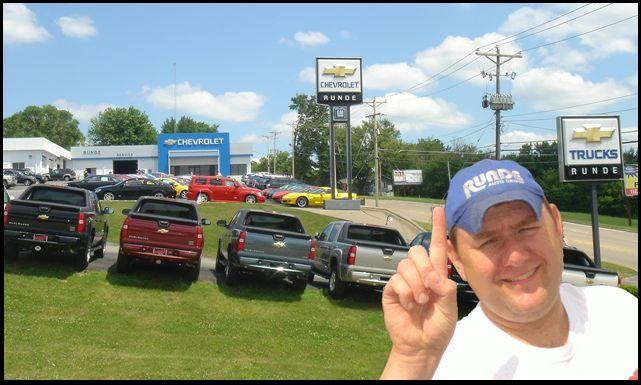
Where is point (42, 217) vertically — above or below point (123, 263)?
above

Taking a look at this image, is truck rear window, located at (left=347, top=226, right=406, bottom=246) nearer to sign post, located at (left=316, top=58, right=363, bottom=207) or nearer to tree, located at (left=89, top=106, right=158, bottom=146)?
sign post, located at (left=316, top=58, right=363, bottom=207)

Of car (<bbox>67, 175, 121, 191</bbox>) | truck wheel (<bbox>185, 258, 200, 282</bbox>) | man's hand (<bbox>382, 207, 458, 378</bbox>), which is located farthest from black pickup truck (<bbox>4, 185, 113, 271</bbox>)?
car (<bbox>67, 175, 121, 191</bbox>)

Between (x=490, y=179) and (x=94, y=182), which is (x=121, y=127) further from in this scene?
(x=490, y=179)

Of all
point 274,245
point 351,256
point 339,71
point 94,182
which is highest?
point 339,71

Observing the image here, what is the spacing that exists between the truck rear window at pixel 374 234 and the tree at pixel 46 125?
407ft

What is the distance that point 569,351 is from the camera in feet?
5.86

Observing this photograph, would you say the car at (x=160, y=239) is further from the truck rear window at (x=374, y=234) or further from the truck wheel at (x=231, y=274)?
the truck rear window at (x=374, y=234)

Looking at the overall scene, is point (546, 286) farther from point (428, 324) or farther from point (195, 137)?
point (195, 137)

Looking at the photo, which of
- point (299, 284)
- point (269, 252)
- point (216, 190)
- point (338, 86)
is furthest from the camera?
point (338, 86)

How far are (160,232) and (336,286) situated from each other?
4.10 meters

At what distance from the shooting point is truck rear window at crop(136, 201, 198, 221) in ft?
45.6

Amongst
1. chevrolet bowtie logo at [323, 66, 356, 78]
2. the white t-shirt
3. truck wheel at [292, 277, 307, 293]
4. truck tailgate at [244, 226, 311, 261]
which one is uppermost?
chevrolet bowtie logo at [323, 66, 356, 78]

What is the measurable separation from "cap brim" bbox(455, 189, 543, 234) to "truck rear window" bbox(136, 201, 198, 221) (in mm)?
12607

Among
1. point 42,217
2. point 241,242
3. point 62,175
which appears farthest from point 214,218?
point 62,175
